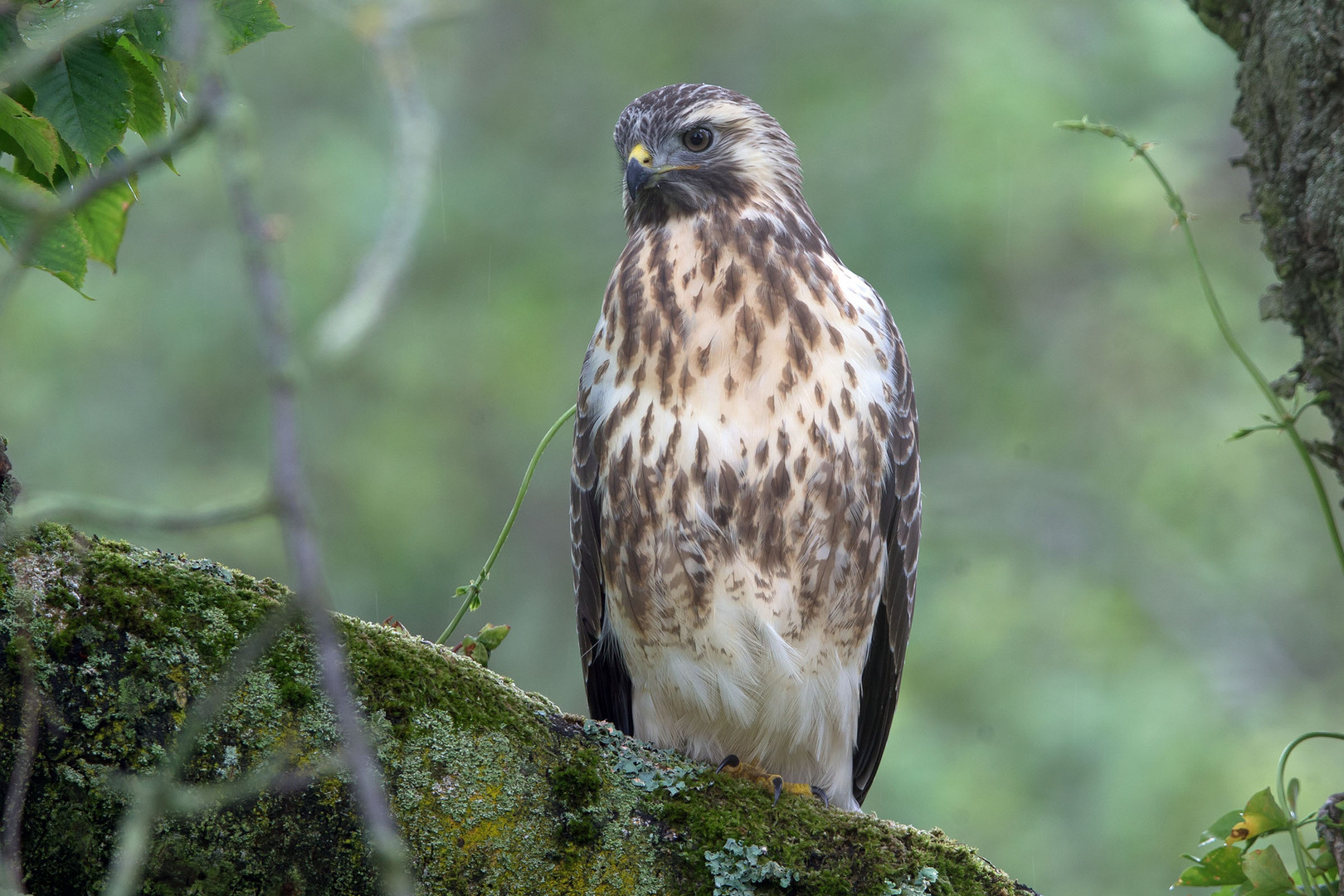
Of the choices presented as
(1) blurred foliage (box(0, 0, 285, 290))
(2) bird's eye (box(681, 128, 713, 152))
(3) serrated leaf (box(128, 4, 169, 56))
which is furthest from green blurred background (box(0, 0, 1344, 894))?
(3) serrated leaf (box(128, 4, 169, 56))

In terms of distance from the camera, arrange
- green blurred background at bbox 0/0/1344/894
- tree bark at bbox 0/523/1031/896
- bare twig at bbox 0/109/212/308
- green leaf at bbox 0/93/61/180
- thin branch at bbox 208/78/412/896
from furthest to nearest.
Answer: green blurred background at bbox 0/0/1344/894 → green leaf at bbox 0/93/61/180 → tree bark at bbox 0/523/1031/896 → bare twig at bbox 0/109/212/308 → thin branch at bbox 208/78/412/896

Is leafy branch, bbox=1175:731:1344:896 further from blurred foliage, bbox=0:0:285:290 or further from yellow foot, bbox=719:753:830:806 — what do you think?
blurred foliage, bbox=0:0:285:290

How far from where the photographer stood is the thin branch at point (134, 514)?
2.54ft

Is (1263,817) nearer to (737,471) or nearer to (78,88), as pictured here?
(737,471)

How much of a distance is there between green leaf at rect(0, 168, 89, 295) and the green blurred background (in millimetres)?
7058

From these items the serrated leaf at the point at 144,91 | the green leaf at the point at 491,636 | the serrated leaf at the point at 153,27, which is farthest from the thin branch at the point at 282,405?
the green leaf at the point at 491,636

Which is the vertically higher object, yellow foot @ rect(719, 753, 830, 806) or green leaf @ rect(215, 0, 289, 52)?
green leaf @ rect(215, 0, 289, 52)

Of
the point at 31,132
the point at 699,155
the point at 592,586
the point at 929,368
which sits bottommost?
the point at 31,132

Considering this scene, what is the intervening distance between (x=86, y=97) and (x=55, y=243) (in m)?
0.21

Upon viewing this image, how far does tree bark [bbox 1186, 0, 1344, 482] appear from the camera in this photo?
273 cm

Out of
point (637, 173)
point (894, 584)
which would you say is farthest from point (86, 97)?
point (894, 584)

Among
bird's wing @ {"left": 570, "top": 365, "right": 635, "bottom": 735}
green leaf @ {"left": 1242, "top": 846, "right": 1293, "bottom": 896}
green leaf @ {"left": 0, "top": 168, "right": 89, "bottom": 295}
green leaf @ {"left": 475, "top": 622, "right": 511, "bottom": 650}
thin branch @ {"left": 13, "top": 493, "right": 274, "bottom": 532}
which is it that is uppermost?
bird's wing @ {"left": 570, "top": 365, "right": 635, "bottom": 735}

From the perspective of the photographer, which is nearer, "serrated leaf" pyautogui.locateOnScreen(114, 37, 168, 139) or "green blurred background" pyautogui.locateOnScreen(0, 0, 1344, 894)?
"serrated leaf" pyautogui.locateOnScreen(114, 37, 168, 139)

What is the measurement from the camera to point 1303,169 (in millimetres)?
2799
